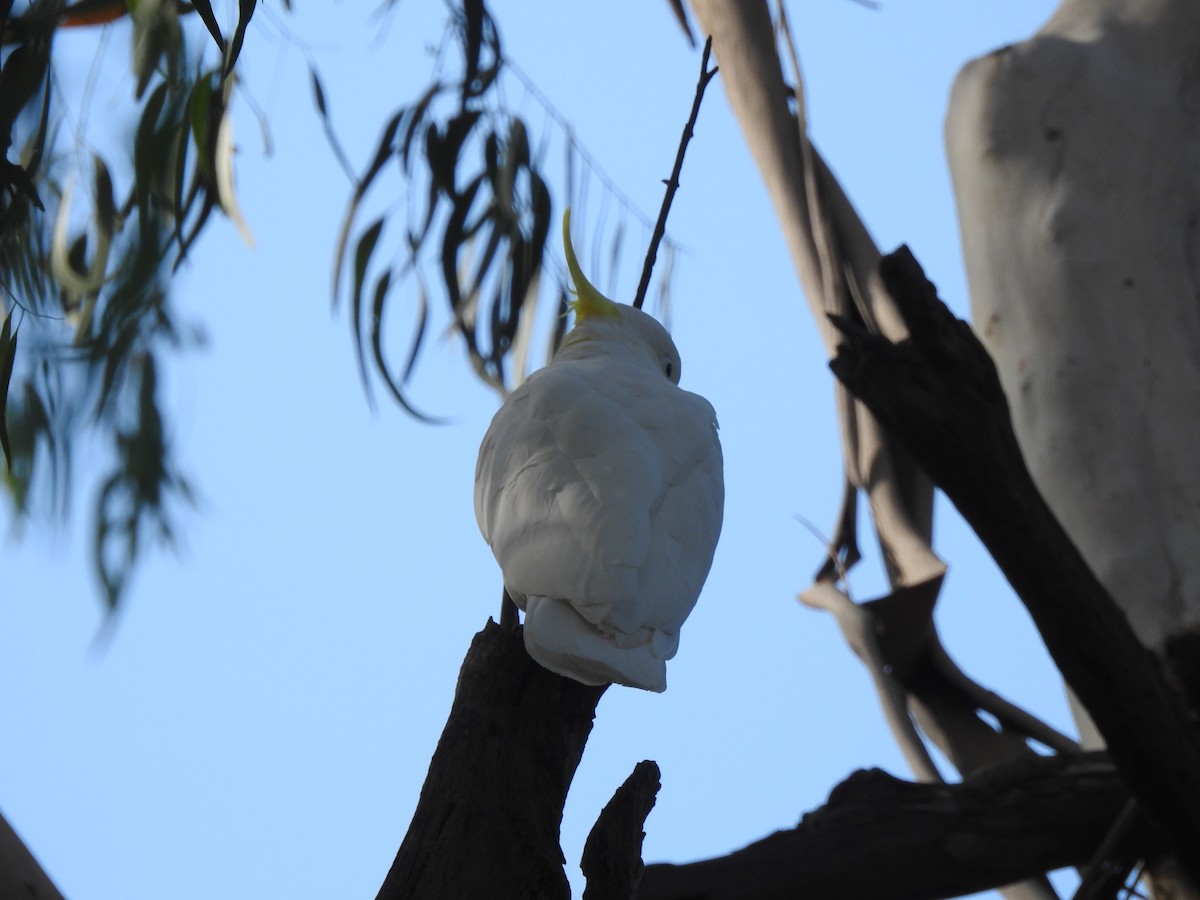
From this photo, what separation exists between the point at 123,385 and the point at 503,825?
41.1 inches

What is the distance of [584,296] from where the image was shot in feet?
5.99

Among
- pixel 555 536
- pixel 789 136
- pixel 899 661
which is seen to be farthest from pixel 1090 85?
pixel 555 536

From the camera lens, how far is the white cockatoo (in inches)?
45.4

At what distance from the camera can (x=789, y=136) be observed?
234 centimetres

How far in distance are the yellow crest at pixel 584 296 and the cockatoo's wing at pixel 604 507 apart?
16 centimetres

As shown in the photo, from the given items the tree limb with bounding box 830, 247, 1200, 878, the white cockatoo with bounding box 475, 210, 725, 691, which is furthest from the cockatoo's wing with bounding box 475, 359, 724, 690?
the tree limb with bounding box 830, 247, 1200, 878

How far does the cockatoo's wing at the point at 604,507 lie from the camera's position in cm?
116

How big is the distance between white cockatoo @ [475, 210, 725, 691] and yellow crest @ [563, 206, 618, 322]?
8 cm

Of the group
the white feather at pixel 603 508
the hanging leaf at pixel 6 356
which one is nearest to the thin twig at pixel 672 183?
the white feather at pixel 603 508

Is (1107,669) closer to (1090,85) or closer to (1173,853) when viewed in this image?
(1173,853)

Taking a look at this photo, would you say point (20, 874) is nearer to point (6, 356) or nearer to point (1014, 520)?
point (6, 356)

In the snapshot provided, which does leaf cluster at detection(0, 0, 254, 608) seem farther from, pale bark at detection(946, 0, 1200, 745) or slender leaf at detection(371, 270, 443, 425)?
pale bark at detection(946, 0, 1200, 745)

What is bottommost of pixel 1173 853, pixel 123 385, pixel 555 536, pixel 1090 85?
pixel 1173 853

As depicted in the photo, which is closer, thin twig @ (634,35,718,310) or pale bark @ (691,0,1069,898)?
thin twig @ (634,35,718,310)
